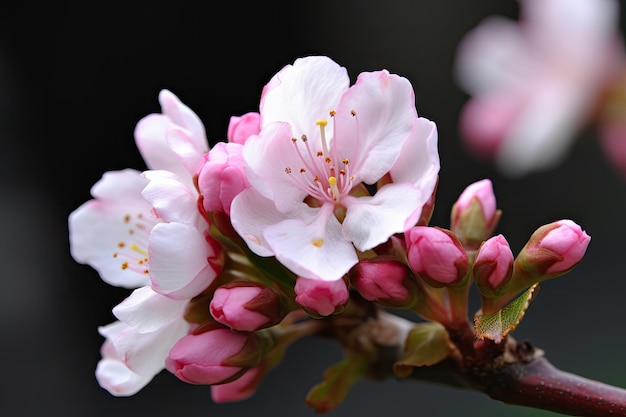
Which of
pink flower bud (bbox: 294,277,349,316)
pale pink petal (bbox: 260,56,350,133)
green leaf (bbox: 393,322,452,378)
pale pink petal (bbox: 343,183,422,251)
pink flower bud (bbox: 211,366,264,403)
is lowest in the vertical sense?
pink flower bud (bbox: 211,366,264,403)

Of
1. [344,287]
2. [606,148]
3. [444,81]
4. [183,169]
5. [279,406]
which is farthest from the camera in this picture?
[444,81]

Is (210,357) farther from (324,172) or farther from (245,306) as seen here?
(324,172)

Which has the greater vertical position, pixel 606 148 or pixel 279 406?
pixel 606 148

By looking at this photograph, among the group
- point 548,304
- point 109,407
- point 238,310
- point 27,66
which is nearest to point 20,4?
point 27,66

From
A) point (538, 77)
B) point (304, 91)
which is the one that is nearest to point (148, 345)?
point (304, 91)

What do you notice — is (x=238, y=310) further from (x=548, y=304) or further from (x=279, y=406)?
(x=548, y=304)

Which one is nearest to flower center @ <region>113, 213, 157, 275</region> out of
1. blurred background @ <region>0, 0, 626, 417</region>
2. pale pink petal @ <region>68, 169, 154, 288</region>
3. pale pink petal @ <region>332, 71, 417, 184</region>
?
pale pink petal @ <region>68, 169, 154, 288</region>

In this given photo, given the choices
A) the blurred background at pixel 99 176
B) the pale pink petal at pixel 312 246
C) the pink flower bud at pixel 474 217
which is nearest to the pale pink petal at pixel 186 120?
the pale pink petal at pixel 312 246

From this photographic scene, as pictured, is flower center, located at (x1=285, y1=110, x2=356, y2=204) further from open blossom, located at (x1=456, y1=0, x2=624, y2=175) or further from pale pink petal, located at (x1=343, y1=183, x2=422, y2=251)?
open blossom, located at (x1=456, y1=0, x2=624, y2=175)
